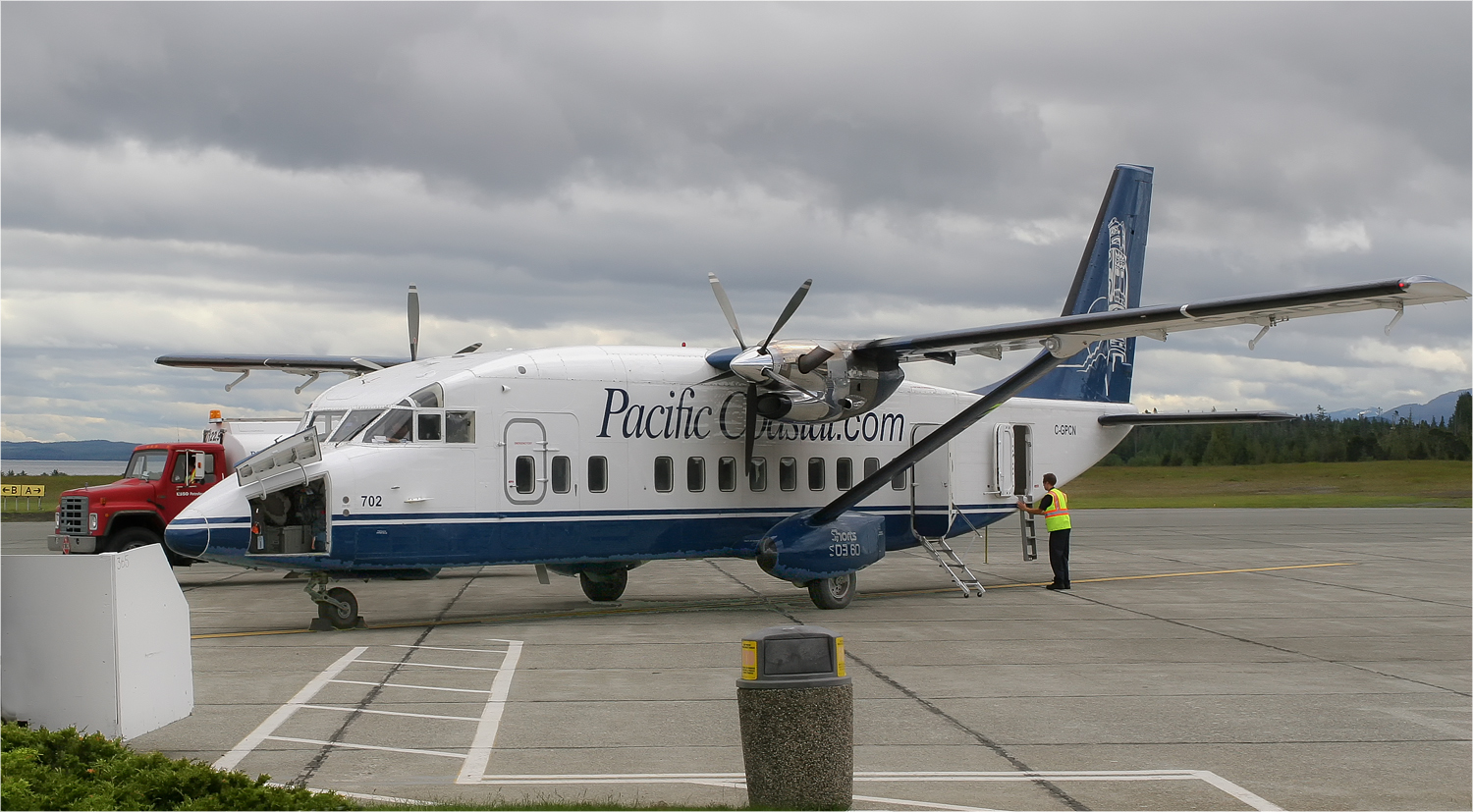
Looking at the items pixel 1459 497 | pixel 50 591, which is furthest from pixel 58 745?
pixel 1459 497

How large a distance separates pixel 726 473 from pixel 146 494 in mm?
10986

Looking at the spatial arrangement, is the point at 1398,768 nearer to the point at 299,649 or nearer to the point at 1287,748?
the point at 1287,748

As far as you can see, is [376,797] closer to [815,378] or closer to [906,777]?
[906,777]

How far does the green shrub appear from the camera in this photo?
6.34m

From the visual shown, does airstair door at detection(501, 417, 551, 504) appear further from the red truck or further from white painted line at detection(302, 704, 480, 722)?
the red truck

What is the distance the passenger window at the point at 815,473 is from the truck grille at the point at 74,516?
12.4 metres

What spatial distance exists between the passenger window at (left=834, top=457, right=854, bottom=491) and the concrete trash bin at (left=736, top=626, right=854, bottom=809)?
1189cm

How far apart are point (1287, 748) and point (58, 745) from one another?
25.9 ft

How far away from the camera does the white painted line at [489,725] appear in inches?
306

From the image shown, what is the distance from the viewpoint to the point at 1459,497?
195ft

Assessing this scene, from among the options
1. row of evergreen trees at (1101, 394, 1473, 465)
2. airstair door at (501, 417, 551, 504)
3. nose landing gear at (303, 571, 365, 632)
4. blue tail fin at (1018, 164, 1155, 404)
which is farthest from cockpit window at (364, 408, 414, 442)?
row of evergreen trees at (1101, 394, 1473, 465)

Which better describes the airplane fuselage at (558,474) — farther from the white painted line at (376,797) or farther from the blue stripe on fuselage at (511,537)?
the white painted line at (376,797)

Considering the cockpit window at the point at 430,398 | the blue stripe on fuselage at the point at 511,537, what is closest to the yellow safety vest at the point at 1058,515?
the blue stripe on fuselage at the point at 511,537

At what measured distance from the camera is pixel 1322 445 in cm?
8519
